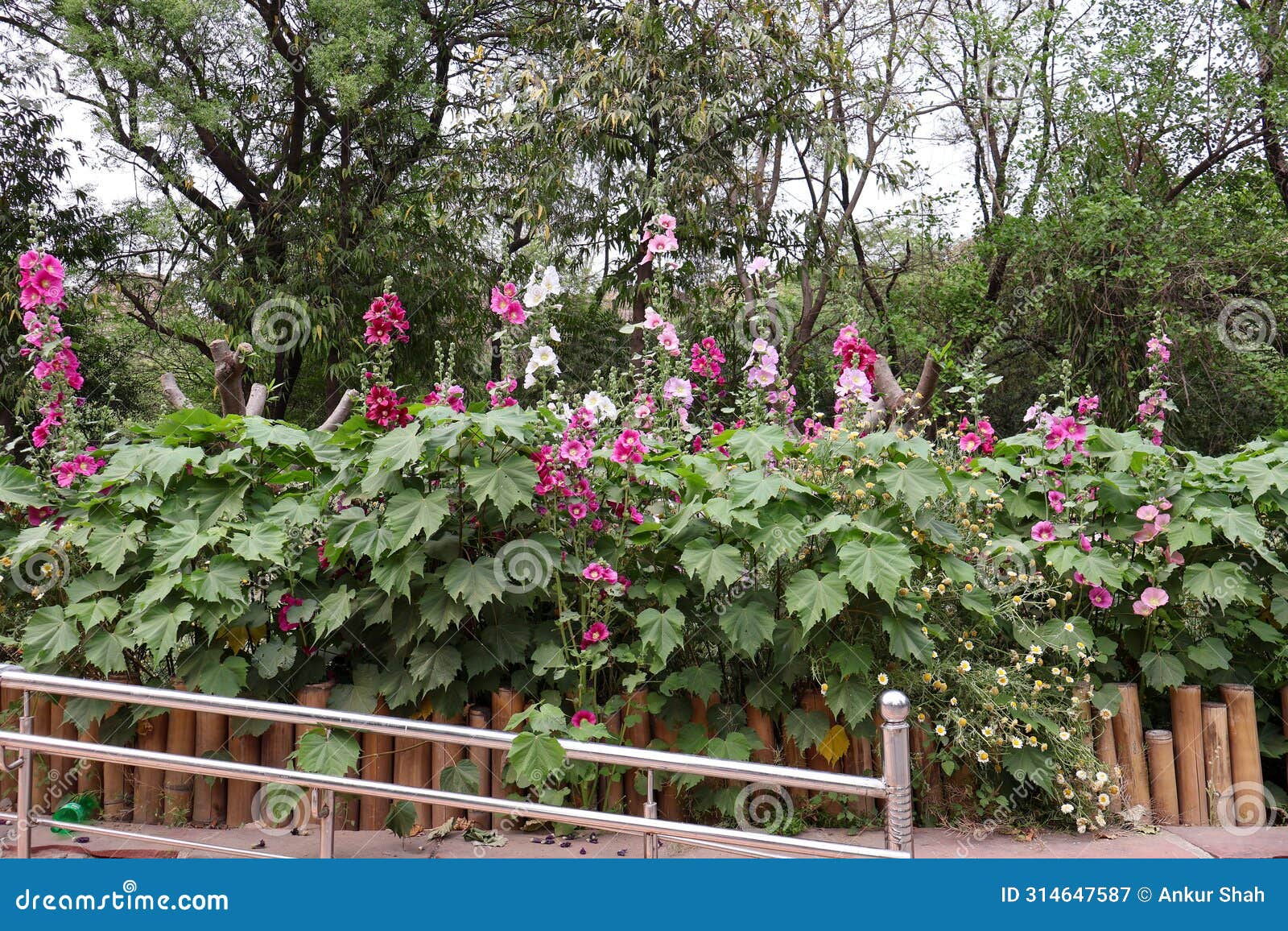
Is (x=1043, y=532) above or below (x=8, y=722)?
above

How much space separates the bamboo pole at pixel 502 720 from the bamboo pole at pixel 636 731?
12.5 inches

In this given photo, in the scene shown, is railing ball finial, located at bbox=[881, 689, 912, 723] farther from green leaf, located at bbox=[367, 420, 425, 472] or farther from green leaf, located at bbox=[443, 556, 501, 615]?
green leaf, located at bbox=[367, 420, 425, 472]

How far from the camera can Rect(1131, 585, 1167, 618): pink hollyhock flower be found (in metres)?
3.15

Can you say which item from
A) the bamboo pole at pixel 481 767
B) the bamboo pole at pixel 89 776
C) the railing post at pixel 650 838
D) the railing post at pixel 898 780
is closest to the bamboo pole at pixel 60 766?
the bamboo pole at pixel 89 776

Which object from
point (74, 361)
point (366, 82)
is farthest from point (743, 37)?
point (74, 361)

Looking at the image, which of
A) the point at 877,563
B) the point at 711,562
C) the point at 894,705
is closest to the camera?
the point at 894,705

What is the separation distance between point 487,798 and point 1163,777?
2.12 meters

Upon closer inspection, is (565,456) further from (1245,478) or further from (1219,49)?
(1219,49)

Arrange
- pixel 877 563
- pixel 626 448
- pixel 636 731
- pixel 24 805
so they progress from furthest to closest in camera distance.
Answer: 1. pixel 636 731
2. pixel 626 448
3. pixel 877 563
4. pixel 24 805

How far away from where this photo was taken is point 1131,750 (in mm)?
3076

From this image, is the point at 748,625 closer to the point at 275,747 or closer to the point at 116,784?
the point at 275,747

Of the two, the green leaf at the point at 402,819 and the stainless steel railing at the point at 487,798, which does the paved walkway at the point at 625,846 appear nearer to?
the green leaf at the point at 402,819

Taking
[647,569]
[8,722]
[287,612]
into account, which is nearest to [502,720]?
[647,569]

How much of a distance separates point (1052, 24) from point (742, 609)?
11017mm
